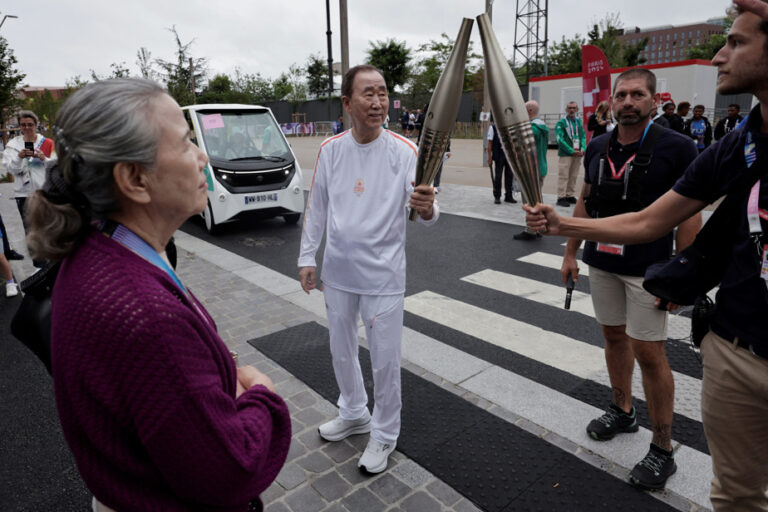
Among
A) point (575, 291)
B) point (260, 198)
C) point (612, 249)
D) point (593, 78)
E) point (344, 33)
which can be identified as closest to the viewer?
point (612, 249)

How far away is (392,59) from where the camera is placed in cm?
4878

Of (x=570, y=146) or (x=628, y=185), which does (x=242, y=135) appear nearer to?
(x=570, y=146)

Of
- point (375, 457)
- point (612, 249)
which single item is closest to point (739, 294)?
point (612, 249)

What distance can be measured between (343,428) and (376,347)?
0.72 meters

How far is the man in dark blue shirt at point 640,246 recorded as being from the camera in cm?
286

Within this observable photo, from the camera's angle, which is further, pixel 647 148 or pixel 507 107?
pixel 647 148

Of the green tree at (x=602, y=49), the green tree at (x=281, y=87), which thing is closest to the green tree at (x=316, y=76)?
the green tree at (x=281, y=87)

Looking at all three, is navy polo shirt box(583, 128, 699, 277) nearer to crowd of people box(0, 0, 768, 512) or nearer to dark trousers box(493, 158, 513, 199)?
crowd of people box(0, 0, 768, 512)

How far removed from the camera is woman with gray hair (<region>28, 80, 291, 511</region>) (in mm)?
1074

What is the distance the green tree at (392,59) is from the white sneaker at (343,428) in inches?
1881

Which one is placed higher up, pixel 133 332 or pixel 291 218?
pixel 133 332

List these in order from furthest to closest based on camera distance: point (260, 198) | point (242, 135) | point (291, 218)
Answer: point (291, 218)
point (242, 135)
point (260, 198)

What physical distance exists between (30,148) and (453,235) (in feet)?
20.2

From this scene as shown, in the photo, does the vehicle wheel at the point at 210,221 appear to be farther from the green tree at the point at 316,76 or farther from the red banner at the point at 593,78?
the green tree at the point at 316,76
